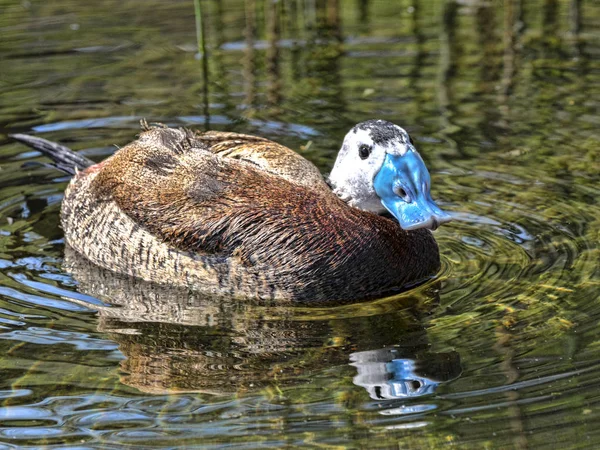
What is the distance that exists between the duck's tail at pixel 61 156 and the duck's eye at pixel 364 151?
108 inches

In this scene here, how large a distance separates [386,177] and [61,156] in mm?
3288

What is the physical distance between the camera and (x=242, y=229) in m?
7.46

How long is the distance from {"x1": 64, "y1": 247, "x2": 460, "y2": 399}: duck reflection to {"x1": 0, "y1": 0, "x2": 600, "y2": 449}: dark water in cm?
2

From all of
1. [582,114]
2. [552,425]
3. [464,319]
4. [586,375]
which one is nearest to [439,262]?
[464,319]

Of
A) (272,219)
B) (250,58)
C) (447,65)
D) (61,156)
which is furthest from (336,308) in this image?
(250,58)

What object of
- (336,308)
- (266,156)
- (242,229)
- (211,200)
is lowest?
(336,308)

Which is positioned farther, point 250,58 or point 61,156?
point 250,58

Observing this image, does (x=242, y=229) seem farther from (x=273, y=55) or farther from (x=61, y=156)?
(x=273, y=55)

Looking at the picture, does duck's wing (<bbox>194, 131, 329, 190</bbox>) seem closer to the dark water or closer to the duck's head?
the duck's head

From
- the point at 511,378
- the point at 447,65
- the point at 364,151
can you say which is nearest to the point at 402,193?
the point at 364,151

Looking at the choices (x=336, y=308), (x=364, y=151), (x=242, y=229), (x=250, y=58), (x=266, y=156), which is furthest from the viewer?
(x=250, y=58)

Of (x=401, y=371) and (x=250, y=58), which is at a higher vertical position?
(x=250, y=58)

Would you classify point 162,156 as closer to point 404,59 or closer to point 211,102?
point 211,102

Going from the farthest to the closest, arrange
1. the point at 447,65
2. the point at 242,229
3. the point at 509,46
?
the point at 509,46 → the point at 447,65 → the point at 242,229
